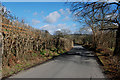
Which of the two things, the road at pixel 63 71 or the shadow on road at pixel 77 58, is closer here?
the road at pixel 63 71

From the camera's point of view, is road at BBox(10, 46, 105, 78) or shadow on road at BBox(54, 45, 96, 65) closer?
road at BBox(10, 46, 105, 78)

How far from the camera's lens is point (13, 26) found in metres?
6.27

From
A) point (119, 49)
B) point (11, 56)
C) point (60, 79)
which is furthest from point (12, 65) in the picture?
point (119, 49)

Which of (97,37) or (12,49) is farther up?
(97,37)

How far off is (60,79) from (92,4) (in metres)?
7.71

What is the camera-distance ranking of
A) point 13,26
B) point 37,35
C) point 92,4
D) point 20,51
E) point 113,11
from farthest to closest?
1. point 113,11
2. point 37,35
3. point 92,4
4. point 20,51
5. point 13,26


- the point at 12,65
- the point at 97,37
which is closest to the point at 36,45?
the point at 12,65

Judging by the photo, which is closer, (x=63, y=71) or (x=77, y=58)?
(x=63, y=71)

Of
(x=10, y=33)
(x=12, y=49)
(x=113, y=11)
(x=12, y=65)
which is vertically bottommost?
(x=12, y=65)

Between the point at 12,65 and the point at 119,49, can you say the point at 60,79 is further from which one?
the point at 119,49

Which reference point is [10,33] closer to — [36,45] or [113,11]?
[36,45]

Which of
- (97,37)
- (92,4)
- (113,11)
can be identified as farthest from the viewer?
(97,37)

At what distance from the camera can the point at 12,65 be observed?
18.0 feet

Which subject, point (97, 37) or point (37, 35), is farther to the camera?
point (97, 37)
